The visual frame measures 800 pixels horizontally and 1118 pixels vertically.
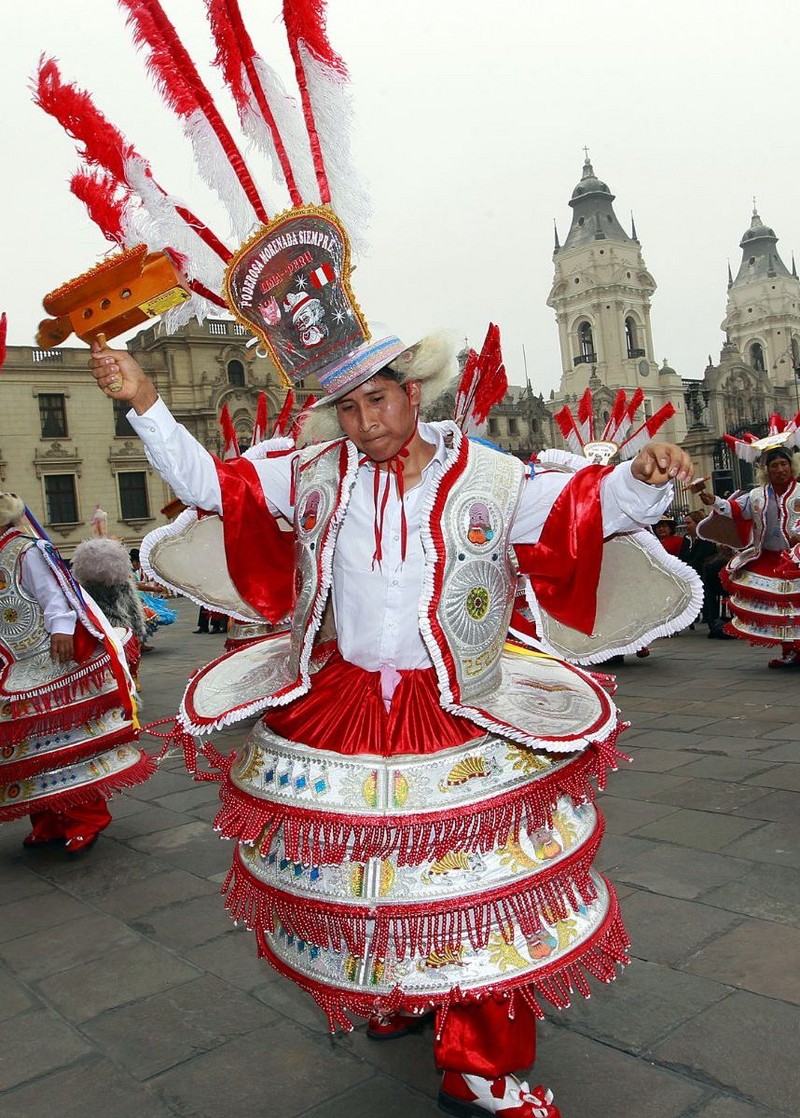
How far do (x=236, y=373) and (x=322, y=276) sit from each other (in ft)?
115

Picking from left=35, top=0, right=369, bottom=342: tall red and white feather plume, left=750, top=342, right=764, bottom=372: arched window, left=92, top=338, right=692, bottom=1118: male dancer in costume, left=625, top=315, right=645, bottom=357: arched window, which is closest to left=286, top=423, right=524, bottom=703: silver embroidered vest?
left=92, top=338, right=692, bottom=1118: male dancer in costume

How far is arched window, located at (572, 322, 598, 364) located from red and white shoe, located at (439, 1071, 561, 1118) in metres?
72.9

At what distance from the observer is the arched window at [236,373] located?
36031mm

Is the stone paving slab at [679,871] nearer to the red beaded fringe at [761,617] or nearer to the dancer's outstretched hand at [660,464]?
the dancer's outstretched hand at [660,464]

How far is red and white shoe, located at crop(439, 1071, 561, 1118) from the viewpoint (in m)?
2.20

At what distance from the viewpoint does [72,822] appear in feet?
15.4

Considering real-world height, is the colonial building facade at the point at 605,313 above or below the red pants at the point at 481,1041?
above

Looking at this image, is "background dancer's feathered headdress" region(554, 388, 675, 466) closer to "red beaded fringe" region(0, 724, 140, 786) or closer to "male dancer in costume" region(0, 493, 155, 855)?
"male dancer in costume" region(0, 493, 155, 855)

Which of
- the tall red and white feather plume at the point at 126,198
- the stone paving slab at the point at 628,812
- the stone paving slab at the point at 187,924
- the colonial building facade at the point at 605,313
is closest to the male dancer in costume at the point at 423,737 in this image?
the tall red and white feather plume at the point at 126,198

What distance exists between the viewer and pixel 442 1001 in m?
2.07

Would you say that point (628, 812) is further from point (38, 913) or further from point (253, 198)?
point (253, 198)

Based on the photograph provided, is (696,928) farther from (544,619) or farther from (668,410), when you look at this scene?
(668,410)

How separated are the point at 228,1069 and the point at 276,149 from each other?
2.52 meters

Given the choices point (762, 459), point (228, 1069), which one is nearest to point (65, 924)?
point (228, 1069)
